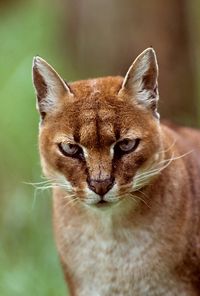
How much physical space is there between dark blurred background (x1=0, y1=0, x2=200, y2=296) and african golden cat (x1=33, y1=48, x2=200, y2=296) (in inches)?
47.8

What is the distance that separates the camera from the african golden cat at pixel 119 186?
6.58m

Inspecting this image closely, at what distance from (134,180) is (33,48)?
7.02 metres

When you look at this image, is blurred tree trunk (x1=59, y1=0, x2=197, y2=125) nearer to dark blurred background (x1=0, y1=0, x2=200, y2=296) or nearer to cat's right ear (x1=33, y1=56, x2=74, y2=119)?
dark blurred background (x1=0, y1=0, x2=200, y2=296)

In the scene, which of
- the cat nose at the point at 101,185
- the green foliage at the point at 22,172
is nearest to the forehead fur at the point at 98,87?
the cat nose at the point at 101,185

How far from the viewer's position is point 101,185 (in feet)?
21.2

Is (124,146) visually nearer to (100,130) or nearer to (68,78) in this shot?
(100,130)

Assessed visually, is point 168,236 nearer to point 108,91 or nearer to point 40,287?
point 108,91

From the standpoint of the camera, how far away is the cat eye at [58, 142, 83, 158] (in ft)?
21.7

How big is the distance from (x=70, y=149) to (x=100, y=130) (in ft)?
0.64

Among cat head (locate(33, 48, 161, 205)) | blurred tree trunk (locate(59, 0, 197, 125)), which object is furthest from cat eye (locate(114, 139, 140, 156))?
blurred tree trunk (locate(59, 0, 197, 125))

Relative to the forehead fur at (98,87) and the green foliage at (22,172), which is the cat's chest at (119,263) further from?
the green foliage at (22,172)

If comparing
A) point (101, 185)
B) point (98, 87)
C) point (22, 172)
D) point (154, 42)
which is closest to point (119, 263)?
point (101, 185)

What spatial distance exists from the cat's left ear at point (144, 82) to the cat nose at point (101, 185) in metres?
0.55

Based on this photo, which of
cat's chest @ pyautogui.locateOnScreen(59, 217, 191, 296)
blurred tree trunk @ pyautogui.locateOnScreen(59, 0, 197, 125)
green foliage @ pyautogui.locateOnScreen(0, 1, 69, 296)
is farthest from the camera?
blurred tree trunk @ pyautogui.locateOnScreen(59, 0, 197, 125)
